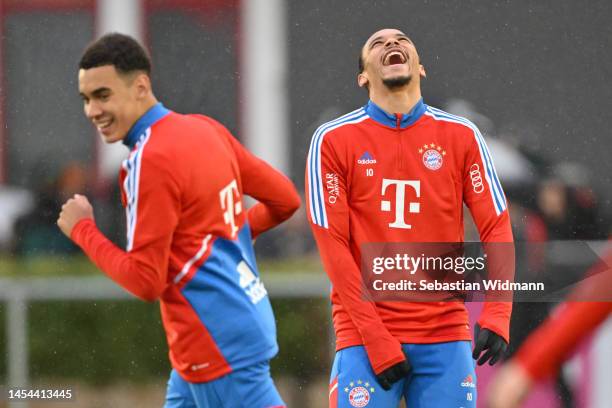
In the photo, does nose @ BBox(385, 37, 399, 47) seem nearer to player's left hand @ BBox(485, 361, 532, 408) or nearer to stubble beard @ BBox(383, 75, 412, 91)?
stubble beard @ BBox(383, 75, 412, 91)

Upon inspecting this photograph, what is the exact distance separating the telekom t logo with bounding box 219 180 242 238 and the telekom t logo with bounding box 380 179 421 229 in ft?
2.18

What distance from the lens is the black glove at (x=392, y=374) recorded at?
4.36m

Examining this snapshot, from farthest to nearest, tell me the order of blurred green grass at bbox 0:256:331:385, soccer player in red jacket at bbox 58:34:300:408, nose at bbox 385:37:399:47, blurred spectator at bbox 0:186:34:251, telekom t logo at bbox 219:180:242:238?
blurred spectator at bbox 0:186:34:251 < blurred green grass at bbox 0:256:331:385 < nose at bbox 385:37:399:47 < telekom t logo at bbox 219:180:242:238 < soccer player in red jacket at bbox 58:34:300:408

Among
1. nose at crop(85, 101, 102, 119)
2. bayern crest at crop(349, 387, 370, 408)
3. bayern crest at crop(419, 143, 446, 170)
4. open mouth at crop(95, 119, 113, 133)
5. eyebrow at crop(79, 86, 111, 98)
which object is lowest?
bayern crest at crop(349, 387, 370, 408)

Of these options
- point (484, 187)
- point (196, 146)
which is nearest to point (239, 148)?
point (196, 146)

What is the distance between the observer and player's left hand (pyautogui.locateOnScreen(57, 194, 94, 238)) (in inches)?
161

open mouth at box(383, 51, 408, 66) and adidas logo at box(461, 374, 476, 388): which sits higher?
open mouth at box(383, 51, 408, 66)

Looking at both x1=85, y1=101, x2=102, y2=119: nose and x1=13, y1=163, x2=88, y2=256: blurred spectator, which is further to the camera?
x1=13, y1=163, x2=88, y2=256: blurred spectator

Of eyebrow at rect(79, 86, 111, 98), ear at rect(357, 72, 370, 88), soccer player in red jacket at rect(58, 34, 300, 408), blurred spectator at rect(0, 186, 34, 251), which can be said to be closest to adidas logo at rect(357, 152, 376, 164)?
ear at rect(357, 72, 370, 88)

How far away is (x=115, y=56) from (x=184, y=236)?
26.6 inches

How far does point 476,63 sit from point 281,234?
6.86 feet

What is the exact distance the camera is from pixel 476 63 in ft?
20.9

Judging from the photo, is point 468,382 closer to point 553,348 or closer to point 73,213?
point 73,213

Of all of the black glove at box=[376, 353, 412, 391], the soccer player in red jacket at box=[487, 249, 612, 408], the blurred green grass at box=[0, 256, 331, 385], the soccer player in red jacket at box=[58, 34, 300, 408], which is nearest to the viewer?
the soccer player in red jacket at box=[487, 249, 612, 408]
